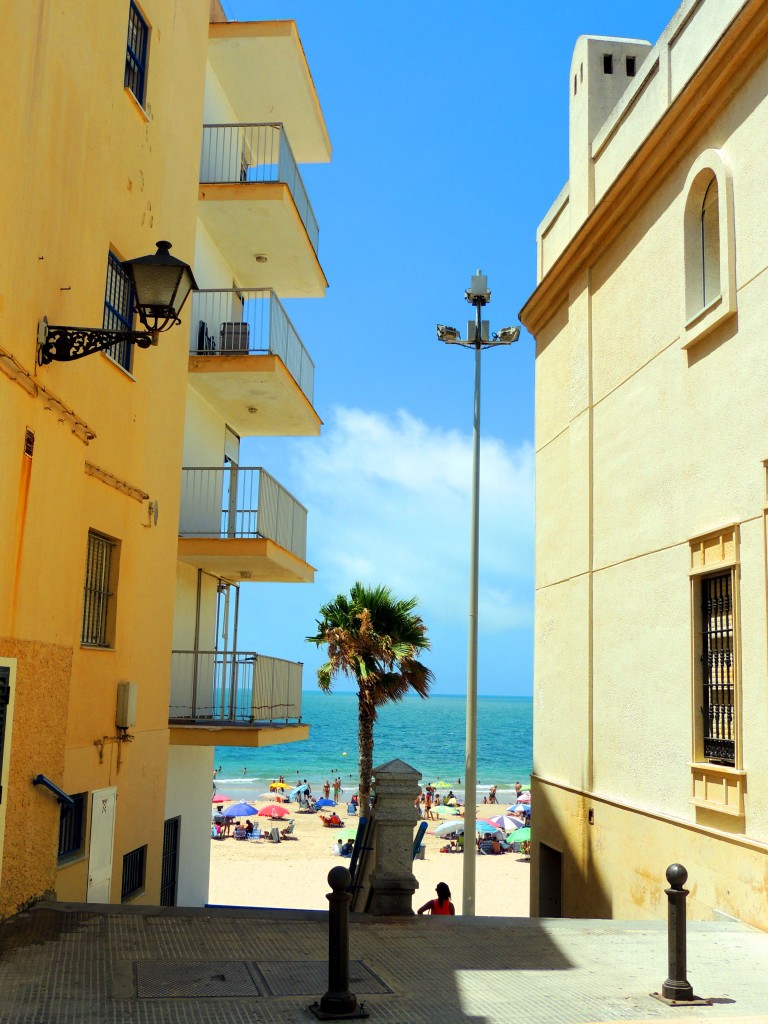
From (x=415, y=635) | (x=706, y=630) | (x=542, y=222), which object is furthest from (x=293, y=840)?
(x=706, y=630)

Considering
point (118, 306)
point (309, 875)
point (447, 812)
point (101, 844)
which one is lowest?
point (309, 875)

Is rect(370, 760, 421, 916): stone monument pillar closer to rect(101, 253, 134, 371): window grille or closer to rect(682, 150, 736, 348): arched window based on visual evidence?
rect(101, 253, 134, 371): window grille

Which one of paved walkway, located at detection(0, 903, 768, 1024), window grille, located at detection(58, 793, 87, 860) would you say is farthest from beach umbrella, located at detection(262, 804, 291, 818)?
paved walkway, located at detection(0, 903, 768, 1024)

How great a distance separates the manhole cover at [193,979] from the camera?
7.10 meters

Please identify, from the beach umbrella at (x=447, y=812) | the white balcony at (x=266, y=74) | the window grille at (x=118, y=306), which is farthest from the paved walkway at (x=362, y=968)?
the beach umbrella at (x=447, y=812)

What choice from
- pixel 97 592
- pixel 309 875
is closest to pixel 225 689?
pixel 97 592

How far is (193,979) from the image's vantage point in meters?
7.42

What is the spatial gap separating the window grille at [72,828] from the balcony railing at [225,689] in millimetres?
4985

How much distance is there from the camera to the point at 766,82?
1159 centimetres

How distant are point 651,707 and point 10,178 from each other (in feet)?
32.9

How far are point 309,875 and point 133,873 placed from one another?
26.3 m

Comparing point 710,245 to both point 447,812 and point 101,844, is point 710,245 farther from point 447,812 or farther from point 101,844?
point 447,812

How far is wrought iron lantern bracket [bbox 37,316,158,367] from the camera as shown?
891 centimetres

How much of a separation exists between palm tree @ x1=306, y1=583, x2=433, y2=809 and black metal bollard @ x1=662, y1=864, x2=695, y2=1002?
1837 centimetres
